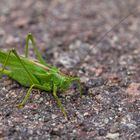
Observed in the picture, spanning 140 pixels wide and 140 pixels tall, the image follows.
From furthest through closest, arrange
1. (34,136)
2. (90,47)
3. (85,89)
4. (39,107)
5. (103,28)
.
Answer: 1. (103,28)
2. (90,47)
3. (85,89)
4. (39,107)
5. (34,136)

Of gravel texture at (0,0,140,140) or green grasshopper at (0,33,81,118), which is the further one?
green grasshopper at (0,33,81,118)

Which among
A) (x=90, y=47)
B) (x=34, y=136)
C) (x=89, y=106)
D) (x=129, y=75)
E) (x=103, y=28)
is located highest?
(x=103, y=28)

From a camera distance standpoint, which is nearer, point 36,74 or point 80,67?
point 36,74

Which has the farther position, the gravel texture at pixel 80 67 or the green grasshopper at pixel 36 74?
the green grasshopper at pixel 36 74

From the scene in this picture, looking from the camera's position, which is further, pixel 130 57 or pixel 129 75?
pixel 130 57

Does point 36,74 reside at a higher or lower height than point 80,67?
lower

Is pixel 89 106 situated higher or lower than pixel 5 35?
lower

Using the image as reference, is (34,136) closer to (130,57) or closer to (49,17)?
(130,57)

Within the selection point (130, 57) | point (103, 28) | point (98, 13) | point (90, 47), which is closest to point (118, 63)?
point (130, 57)
